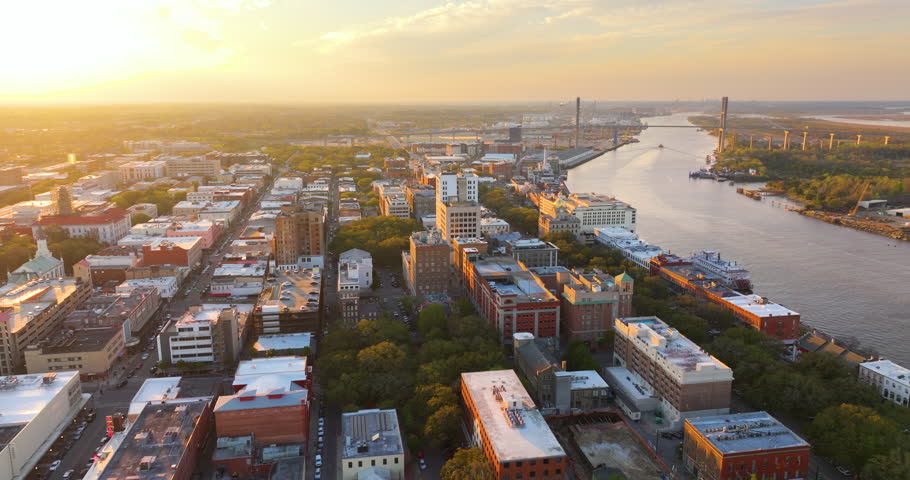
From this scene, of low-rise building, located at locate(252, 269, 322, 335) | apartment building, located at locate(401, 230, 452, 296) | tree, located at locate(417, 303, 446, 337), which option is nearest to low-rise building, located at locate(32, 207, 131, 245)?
low-rise building, located at locate(252, 269, 322, 335)

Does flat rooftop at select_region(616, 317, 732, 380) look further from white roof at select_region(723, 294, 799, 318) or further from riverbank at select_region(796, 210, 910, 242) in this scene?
riverbank at select_region(796, 210, 910, 242)

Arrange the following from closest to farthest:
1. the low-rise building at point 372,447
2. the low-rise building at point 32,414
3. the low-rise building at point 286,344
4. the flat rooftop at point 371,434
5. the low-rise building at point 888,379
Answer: the low-rise building at point 372,447
the flat rooftop at point 371,434
the low-rise building at point 32,414
the low-rise building at point 888,379
the low-rise building at point 286,344

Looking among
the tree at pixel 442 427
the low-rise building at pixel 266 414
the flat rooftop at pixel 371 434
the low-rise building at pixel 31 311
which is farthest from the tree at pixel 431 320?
the low-rise building at pixel 31 311

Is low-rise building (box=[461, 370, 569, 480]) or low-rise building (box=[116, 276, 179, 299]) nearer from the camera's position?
low-rise building (box=[461, 370, 569, 480])

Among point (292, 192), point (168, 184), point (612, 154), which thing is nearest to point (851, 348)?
point (292, 192)

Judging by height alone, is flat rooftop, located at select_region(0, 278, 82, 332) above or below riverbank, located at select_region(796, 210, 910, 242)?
above

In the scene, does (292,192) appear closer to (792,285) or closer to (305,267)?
(305,267)

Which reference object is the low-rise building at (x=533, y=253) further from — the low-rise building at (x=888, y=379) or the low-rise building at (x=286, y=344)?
the low-rise building at (x=888, y=379)

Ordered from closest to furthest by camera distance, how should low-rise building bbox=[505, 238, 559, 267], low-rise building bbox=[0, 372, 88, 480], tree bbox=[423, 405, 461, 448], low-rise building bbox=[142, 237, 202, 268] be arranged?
low-rise building bbox=[0, 372, 88, 480] → tree bbox=[423, 405, 461, 448] → low-rise building bbox=[142, 237, 202, 268] → low-rise building bbox=[505, 238, 559, 267]
